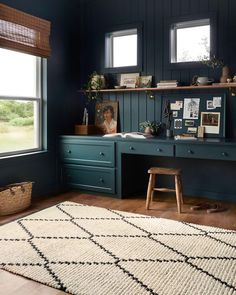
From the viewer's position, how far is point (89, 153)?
14.2ft

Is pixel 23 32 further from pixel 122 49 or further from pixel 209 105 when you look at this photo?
pixel 209 105

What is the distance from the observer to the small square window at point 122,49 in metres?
4.65

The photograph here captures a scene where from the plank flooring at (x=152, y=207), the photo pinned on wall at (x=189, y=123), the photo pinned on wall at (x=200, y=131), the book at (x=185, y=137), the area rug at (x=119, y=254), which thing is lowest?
the area rug at (x=119, y=254)

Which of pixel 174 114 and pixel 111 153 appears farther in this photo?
pixel 174 114

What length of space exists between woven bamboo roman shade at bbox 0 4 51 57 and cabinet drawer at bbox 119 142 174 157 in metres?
1.52

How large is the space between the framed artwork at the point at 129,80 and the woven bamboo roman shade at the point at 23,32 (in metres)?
1.03

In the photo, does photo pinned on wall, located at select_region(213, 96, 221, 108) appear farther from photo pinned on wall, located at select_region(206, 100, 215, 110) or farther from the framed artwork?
the framed artwork

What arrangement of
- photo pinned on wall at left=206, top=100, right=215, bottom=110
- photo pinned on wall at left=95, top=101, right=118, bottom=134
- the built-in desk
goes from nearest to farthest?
1. the built-in desk
2. photo pinned on wall at left=206, top=100, right=215, bottom=110
3. photo pinned on wall at left=95, top=101, right=118, bottom=134

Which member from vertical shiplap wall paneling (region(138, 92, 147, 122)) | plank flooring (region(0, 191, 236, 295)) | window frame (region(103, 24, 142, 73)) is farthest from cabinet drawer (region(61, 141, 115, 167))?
window frame (region(103, 24, 142, 73))

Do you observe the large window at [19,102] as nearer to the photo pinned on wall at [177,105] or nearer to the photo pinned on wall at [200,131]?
the photo pinned on wall at [177,105]

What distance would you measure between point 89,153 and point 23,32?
1614 mm

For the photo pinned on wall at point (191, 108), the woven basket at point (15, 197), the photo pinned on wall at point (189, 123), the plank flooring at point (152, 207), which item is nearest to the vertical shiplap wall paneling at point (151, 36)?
the photo pinned on wall at point (191, 108)

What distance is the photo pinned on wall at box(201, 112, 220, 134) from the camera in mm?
4082

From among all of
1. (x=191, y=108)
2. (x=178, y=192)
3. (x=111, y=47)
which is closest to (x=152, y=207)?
(x=178, y=192)
